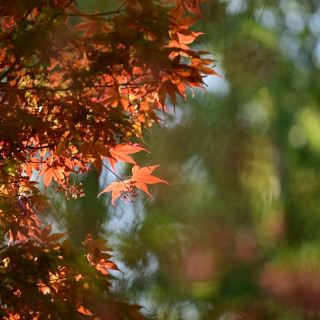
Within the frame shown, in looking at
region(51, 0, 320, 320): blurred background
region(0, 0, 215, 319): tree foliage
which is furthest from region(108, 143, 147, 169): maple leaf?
region(51, 0, 320, 320): blurred background

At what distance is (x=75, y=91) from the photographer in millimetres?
1264

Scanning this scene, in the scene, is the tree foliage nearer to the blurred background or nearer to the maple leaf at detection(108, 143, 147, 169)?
the maple leaf at detection(108, 143, 147, 169)

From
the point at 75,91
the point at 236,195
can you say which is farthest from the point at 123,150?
the point at 236,195

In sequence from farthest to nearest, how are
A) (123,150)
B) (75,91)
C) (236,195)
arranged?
1. (236,195)
2. (123,150)
3. (75,91)

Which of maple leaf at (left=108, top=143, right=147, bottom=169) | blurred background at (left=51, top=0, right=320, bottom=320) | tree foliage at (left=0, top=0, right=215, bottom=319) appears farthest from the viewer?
blurred background at (left=51, top=0, right=320, bottom=320)

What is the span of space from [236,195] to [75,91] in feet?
8.60

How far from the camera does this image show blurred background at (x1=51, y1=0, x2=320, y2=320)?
336 centimetres

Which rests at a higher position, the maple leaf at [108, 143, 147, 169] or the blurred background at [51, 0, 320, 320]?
the blurred background at [51, 0, 320, 320]

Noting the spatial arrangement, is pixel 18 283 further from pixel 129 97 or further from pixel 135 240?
pixel 135 240

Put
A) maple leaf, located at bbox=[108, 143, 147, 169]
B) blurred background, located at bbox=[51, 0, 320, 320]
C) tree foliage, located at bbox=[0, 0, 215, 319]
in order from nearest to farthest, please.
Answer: tree foliage, located at bbox=[0, 0, 215, 319] < maple leaf, located at bbox=[108, 143, 147, 169] < blurred background, located at bbox=[51, 0, 320, 320]

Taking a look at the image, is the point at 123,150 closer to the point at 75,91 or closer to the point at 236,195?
the point at 75,91

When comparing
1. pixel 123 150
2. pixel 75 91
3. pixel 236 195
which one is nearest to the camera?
pixel 75 91

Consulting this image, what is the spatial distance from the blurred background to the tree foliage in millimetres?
1952

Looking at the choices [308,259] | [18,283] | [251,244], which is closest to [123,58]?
[18,283]
